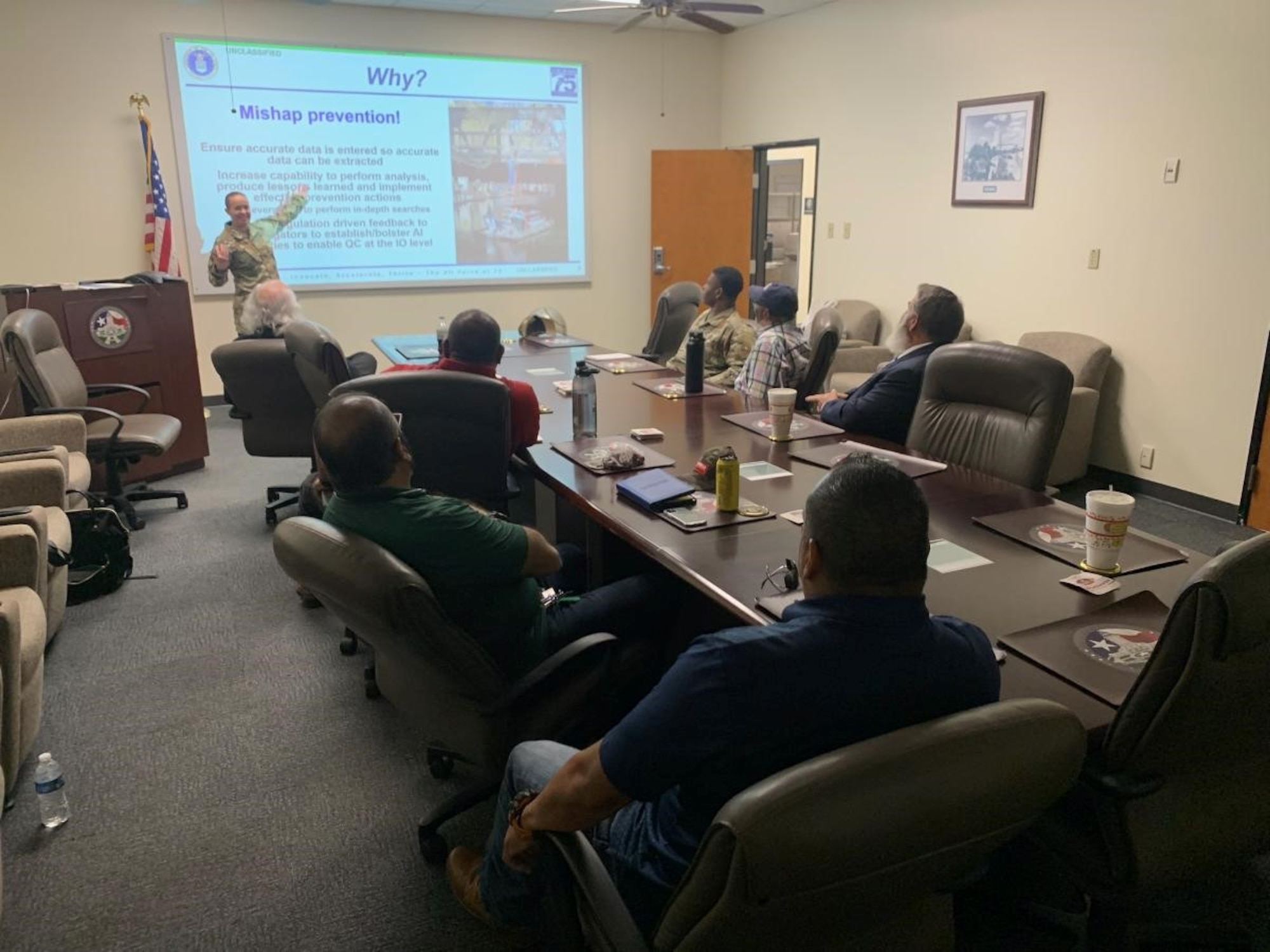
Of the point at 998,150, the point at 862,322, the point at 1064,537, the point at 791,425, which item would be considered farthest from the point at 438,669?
the point at 862,322

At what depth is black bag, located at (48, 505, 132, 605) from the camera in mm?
3400

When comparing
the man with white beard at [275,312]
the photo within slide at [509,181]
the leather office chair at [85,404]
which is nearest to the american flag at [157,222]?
the man with white beard at [275,312]

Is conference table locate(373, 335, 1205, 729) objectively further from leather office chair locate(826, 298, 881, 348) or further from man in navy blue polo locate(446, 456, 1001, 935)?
leather office chair locate(826, 298, 881, 348)

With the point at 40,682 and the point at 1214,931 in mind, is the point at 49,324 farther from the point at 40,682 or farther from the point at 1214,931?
the point at 1214,931

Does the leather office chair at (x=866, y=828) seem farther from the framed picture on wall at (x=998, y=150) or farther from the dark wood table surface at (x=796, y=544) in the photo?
the framed picture on wall at (x=998, y=150)

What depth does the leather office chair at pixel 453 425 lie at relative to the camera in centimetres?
259

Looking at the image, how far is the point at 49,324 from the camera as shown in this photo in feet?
13.7

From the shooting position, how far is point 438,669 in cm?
171

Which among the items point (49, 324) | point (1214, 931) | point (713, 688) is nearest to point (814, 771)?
point (713, 688)

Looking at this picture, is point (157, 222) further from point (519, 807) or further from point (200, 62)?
point (519, 807)

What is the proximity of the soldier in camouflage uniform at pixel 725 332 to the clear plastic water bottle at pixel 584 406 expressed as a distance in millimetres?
1470

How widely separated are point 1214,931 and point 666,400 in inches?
92.4

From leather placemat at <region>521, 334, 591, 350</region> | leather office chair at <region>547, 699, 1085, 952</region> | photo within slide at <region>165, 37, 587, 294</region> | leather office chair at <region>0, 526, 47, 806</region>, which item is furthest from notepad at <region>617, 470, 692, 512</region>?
photo within slide at <region>165, 37, 587, 294</region>

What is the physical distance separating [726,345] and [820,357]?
0.79m
